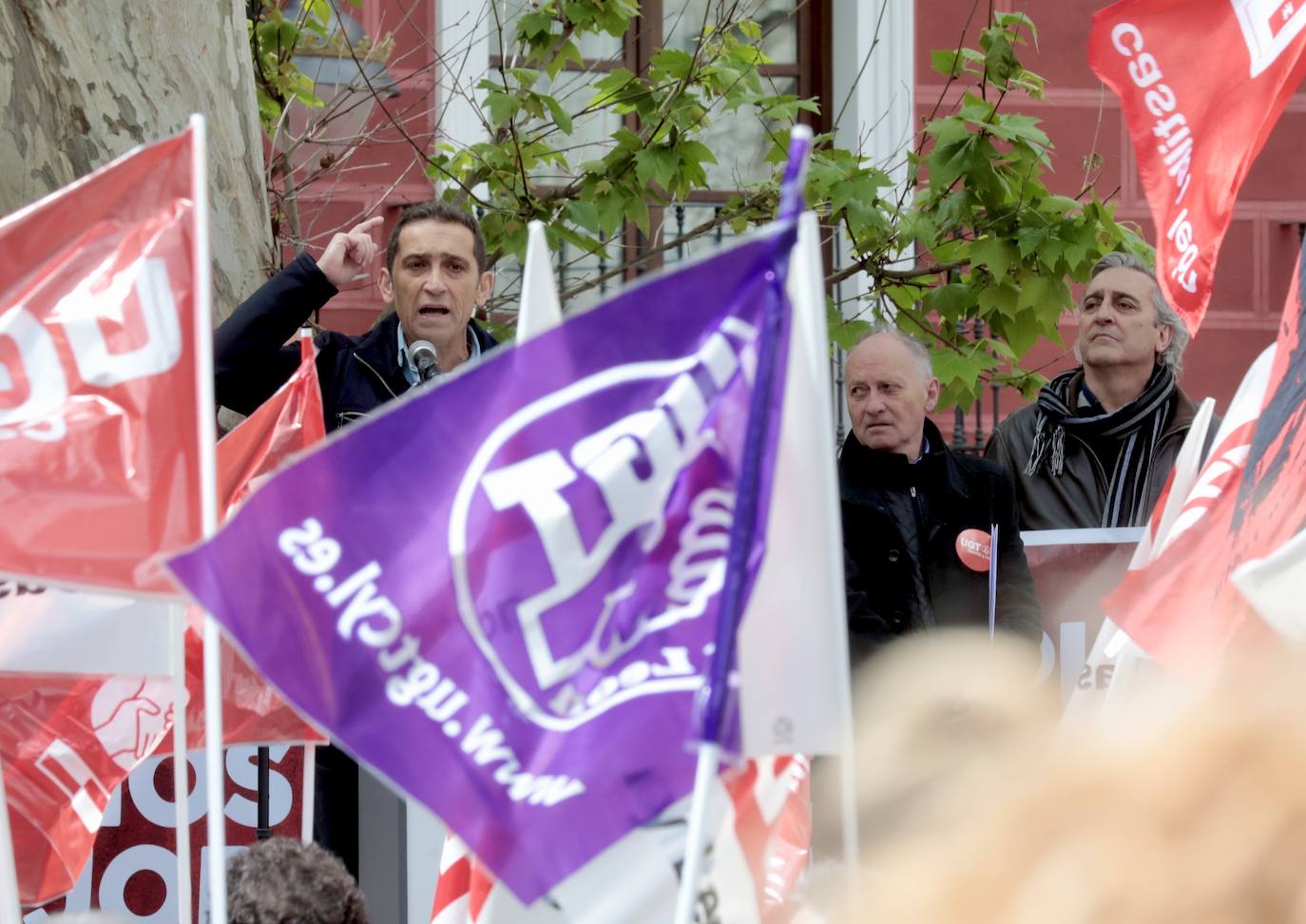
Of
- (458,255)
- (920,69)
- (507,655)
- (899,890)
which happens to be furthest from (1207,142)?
(920,69)

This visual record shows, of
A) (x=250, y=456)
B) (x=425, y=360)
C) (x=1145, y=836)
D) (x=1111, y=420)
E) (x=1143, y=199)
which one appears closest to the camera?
(x=1145, y=836)

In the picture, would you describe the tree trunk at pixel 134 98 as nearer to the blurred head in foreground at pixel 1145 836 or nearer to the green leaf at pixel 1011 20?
the green leaf at pixel 1011 20

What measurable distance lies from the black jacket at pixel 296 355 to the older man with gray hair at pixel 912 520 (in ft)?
3.91

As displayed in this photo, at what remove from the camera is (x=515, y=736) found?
2.51 m

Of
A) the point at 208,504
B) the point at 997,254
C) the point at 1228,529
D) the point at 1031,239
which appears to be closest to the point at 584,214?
the point at 997,254

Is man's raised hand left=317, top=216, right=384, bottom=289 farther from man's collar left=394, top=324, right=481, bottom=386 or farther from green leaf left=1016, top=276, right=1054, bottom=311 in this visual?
green leaf left=1016, top=276, right=1054, bottom=311

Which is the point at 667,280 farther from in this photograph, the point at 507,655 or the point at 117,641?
the point at 117,641

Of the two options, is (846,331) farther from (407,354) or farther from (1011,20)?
(407,354)

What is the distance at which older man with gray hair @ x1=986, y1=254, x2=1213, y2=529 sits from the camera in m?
5.18

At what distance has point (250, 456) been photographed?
441 centimetres

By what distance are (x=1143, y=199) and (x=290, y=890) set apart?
8.29 meters

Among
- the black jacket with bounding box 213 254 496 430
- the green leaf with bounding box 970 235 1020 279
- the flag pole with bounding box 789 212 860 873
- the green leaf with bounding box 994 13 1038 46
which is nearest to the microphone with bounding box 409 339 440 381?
the black jacket with bounding box 213 254 496 430

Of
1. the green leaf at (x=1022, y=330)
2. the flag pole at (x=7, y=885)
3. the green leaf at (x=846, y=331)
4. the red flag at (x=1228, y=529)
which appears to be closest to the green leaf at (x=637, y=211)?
the green leaf at (x=846, y=331)

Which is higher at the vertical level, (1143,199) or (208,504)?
(208,504)
